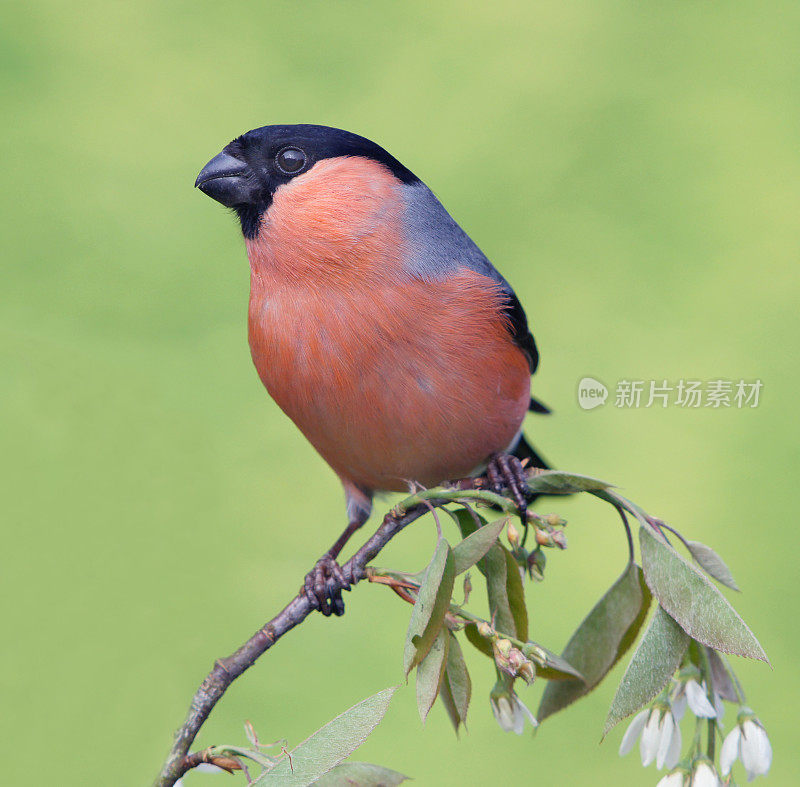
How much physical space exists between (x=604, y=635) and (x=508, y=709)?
0.54 feet

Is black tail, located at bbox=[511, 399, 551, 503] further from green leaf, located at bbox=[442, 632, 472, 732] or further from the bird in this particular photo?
green leaf, located at bbox=[442, 632, 472, 732]

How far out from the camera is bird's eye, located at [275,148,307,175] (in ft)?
5.16

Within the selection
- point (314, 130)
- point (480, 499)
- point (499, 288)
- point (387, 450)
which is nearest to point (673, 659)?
point (480, 499)

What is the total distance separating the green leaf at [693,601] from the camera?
3.11ft

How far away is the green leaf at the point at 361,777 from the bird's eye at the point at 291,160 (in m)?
0.98

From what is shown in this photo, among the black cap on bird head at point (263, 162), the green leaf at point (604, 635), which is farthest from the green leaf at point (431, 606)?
the black cap on bird head at point (263, 162)

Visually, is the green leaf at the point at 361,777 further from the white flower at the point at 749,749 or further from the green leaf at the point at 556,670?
the white flower at the point at 749,749

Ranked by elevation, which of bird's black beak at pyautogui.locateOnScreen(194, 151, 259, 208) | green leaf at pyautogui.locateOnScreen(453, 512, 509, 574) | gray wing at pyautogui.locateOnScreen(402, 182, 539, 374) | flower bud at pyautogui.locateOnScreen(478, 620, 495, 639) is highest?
bird's black beak at pyautogui.locateOnScreen(194, 151, 259, 208)

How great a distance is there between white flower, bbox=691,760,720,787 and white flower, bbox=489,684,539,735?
19 cm

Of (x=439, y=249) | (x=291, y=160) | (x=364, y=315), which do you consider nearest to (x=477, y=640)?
(x=364, y=315)

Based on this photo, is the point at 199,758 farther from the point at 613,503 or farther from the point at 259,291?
the point at 259,291

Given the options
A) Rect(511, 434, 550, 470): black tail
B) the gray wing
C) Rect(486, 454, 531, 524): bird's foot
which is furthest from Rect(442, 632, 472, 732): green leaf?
Rect(511, 434, 550, 470): black tail

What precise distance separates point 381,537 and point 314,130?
76 centimetres

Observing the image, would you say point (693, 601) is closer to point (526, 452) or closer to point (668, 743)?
point (668, 743)
